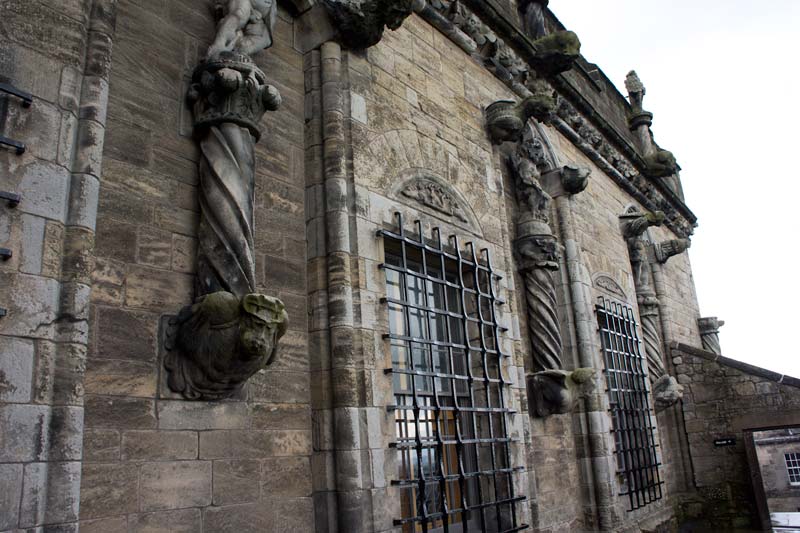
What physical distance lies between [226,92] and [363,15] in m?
1.36

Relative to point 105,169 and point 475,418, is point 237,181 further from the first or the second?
point 475,418

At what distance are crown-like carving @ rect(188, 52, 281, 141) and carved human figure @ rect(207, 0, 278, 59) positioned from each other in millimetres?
114

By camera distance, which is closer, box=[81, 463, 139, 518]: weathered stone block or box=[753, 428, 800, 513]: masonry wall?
box=[81, 463, 139, 518]: weathered stone block

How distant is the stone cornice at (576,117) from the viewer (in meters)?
5.62

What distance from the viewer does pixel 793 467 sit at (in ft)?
71.1

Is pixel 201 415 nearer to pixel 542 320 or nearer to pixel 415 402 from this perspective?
pixel 415 402

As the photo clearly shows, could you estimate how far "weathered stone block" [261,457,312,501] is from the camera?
295 cm

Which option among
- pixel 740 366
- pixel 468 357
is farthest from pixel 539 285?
pixel 740 366

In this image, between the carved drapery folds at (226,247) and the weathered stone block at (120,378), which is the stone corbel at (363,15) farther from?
the weathered stone block at (120,378)

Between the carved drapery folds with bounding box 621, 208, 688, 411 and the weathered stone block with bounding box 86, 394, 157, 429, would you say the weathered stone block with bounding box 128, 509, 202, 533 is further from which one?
the carved drapery folds with bounding box 621, 208, 688, 411

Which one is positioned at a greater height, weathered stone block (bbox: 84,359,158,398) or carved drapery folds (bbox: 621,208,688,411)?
carved drapery folds (bbox: 621,208,688,411)

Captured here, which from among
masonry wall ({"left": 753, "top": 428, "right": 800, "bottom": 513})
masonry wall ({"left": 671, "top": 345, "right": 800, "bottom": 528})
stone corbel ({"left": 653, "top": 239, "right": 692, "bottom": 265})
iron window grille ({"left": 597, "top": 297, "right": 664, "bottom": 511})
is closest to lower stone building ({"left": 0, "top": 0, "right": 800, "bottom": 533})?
iron window grille ({"left": 597, "top": 297, "right": 664, "bottom": 511})

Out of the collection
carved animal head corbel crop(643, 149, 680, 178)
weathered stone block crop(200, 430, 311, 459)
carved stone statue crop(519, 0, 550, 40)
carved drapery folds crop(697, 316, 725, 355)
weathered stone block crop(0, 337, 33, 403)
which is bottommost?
weathered stone block crop(200, 430, 311, 459)

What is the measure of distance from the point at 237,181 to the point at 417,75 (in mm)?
2316
